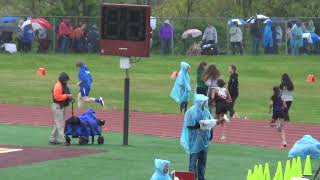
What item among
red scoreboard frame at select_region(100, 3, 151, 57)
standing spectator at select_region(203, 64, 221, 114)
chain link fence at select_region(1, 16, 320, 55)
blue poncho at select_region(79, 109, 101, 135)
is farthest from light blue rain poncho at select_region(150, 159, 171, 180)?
chain link fence at select_region(1, 16, 320, 55)

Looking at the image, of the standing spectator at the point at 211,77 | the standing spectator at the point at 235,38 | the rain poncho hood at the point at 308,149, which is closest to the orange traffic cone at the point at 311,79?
the standing spectator at the point at 235,38

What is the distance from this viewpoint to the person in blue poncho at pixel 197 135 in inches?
613

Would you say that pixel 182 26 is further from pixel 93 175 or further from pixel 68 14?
pixel 93 175

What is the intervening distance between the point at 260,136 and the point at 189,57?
22.6 metres

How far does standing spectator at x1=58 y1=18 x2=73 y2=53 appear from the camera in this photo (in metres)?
47.5

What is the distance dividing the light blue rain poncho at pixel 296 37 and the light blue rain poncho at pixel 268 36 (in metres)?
1.17

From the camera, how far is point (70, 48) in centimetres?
4872

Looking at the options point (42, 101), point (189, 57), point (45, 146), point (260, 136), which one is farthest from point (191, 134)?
point (189, 57)

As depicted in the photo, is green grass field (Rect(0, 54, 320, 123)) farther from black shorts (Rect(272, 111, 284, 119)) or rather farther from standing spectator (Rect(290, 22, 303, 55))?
black shorts (Rect(272, 111, 284, 119))

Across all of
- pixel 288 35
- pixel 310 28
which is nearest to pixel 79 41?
pixel 288 35

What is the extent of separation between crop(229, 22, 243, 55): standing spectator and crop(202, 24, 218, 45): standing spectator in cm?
90

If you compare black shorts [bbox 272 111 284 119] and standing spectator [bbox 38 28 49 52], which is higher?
standing spectator [bbox 38 28 49 52]

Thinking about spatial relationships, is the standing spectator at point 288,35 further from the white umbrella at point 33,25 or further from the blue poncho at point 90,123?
the blue poncho at point 90,123

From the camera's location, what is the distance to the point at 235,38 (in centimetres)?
4775
